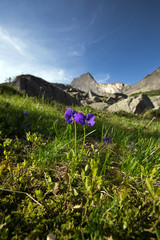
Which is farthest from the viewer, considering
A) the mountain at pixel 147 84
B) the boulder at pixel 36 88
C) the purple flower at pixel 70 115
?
the mountain at pixel 147 84

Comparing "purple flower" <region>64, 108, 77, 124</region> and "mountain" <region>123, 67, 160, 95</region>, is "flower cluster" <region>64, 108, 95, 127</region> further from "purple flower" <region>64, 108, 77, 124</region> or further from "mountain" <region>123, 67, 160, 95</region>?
"mountain" <region>123, 67, 160, 95</region>

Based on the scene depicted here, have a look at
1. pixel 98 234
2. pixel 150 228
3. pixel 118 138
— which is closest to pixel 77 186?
pixel 98 234

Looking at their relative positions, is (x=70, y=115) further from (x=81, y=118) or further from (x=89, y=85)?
(x=89, y=85)

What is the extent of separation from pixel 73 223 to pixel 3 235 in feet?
1.41

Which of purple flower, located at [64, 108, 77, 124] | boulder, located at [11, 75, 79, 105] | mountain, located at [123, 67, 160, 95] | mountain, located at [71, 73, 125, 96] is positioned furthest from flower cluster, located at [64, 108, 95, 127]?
mountain, located at [123, 67, 160, 95]

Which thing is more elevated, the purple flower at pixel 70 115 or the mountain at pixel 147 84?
the mountain at pixel 147 84

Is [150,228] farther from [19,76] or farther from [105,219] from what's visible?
[19,76]

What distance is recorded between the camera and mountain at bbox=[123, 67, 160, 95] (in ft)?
135

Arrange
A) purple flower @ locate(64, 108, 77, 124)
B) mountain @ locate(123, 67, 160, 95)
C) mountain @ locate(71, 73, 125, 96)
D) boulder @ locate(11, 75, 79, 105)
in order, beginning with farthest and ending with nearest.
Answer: mountain @ locate(123, 67, 160, 95) < mountain @ locate(71, 73, 125, 96) < boulder @ locate(11, 75, 79, 105) < purple flower @ locate(64, 108, 77, 124)

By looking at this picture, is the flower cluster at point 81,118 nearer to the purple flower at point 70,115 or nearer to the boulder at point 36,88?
the purple flower at point 70,115

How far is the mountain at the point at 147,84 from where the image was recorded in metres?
Result: 41.1

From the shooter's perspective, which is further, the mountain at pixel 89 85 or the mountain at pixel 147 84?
the mountain at pixel 147 84

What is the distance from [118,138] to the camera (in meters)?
2.20

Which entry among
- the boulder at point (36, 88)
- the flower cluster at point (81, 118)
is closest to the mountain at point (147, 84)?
the boulder at point (36, 88)
